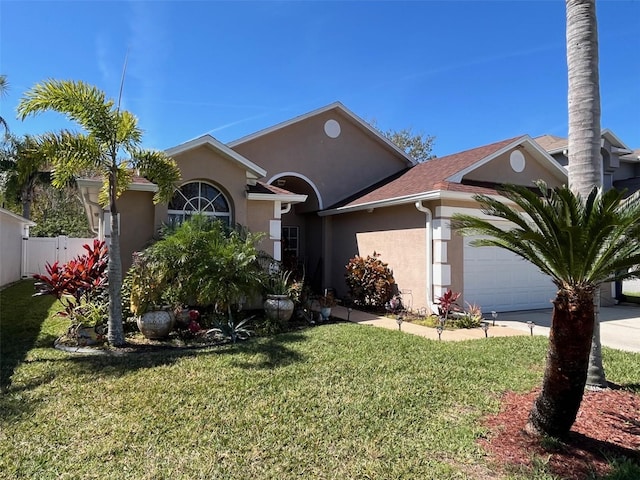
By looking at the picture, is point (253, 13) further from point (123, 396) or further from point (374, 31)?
point (123, 396)

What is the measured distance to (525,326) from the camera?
1035cm

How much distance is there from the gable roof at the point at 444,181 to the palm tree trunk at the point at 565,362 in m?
7.25

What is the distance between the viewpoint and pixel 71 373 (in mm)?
6289

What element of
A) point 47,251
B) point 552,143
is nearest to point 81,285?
point 47,251

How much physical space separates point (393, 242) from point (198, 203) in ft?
20.4

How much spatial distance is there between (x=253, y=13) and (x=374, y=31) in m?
4.52

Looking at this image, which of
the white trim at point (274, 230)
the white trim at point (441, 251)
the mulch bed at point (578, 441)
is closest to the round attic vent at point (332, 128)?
the white trim at point (274, 230)

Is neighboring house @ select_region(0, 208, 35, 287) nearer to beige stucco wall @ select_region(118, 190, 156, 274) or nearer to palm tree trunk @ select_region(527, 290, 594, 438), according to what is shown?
beige stucco wall @ select_region(118, 190, 156, 274)

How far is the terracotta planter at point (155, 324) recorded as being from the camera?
27.2ft

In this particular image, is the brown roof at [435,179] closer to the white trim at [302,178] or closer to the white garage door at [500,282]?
the white trim at [302,178]

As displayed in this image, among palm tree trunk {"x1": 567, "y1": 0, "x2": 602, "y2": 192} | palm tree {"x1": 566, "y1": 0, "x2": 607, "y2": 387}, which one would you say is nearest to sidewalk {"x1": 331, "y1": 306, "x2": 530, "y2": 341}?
palm tree {"x1": 566, "y1": 0, "x2": 607, "y2": 387}

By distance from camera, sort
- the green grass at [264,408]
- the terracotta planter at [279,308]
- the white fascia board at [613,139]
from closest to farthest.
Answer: the green grass at [264,408]
the terracotta planter at [279,308]
the white fascia board at [613,139]

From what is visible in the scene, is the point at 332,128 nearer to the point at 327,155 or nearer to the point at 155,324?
the point at 327,155

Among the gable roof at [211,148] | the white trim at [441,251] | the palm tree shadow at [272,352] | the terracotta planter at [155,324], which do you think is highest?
the gable roof at [211,148]
